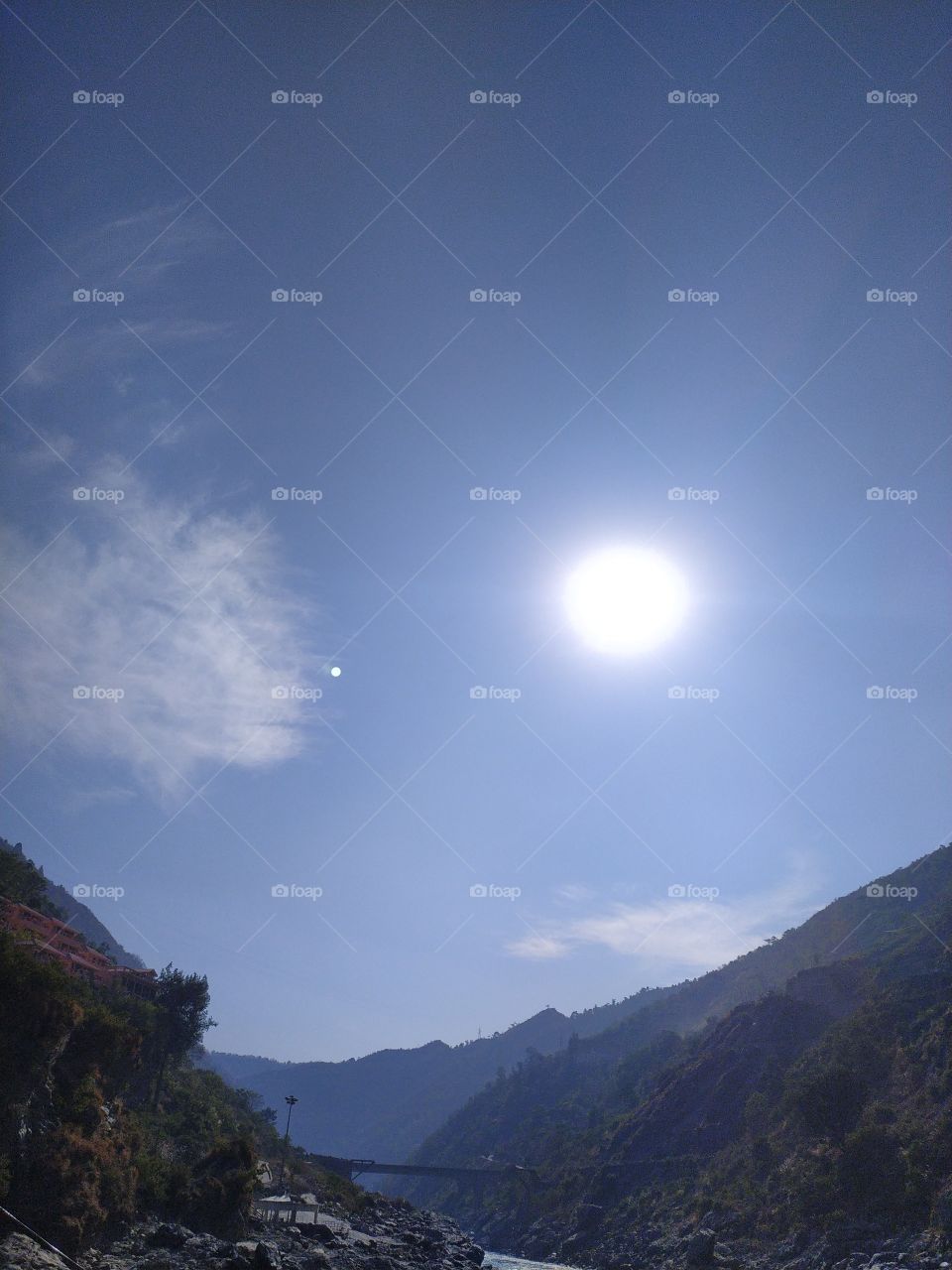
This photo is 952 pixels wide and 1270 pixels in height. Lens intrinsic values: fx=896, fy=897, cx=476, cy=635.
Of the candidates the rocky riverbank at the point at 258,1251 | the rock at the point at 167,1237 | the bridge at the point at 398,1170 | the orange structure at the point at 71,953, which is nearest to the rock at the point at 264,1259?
the rocky riverbank at the point at 258,1251

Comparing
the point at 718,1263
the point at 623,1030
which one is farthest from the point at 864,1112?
the point at 623,1030

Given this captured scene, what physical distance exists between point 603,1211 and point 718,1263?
32422 mm

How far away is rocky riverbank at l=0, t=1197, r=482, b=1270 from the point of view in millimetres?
22781

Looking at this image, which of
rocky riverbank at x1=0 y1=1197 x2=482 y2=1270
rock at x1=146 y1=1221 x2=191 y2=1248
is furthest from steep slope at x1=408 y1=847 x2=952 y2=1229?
rock at x1=146 y1=1221 x2=191 y2=1248

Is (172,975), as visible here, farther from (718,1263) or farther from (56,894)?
(56,894)

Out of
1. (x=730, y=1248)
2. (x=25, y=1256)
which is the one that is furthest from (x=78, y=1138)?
(x=730, y=1248)

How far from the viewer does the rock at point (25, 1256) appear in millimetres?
20656

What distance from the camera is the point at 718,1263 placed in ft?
173

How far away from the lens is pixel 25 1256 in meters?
21.3

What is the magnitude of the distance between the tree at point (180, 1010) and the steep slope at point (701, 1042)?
46.3m

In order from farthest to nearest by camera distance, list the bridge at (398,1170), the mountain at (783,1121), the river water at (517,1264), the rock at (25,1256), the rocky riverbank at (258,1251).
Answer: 1. the bridge at (398,1170)
2. the river water at (517,1264)
3. the mountain at (783,1121)
4. the rocky riverbank at (258,1251)
5. the rock at (25,1256)

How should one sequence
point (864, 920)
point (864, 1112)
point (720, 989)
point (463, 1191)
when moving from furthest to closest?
point (720, 989), point (463, 1191), point (864, 920), point (864, 1112)

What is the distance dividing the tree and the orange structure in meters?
2.64

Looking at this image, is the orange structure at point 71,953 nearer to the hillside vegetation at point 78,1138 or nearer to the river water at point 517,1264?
Answer: the hillside vegetation at point 78,1138
